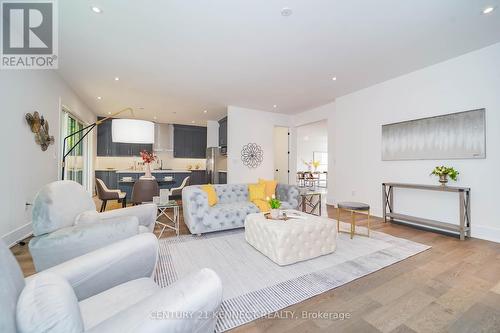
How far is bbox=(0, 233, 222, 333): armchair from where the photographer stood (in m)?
0.60

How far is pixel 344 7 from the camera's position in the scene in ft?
7.17

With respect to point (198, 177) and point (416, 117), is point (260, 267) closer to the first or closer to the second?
point (416, 117)

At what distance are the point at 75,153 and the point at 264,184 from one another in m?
5.04

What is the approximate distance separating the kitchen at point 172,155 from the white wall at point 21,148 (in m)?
3.08

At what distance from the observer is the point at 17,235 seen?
107 inches

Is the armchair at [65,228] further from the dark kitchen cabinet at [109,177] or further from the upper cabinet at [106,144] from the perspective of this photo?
the upper cabinet at [106,144]

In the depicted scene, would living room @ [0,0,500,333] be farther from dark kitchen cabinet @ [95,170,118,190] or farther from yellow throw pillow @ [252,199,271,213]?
dark kitchen cabinet @ [95,170,118,190]

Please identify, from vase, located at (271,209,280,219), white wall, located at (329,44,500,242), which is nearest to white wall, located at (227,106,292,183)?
white wall, located at (329,44,500,242)

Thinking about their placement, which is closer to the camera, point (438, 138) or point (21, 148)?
point (21, 148)

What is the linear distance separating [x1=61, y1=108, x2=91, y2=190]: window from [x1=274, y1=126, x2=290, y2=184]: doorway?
5873 millimetres

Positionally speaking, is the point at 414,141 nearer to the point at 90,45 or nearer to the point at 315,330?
the point at 315,330

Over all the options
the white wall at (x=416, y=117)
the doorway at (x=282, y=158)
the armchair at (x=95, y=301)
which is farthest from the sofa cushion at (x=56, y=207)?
the doorway at (x=282, y=158)

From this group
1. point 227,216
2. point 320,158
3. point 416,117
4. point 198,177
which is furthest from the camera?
point 320,158

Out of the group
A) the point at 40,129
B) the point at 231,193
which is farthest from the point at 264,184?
the point at 40,129
